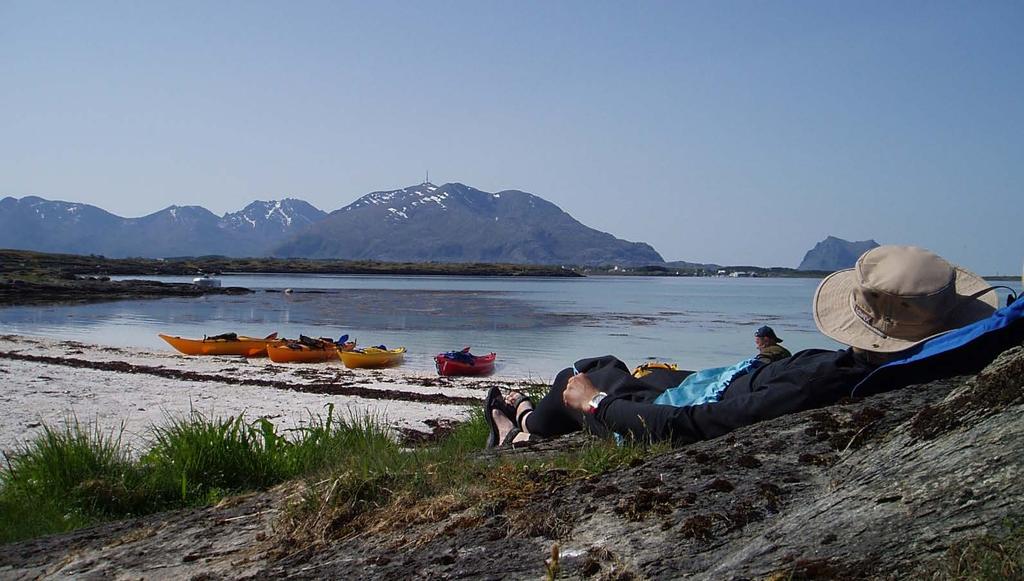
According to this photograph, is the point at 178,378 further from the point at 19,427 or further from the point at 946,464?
the point at 946,464

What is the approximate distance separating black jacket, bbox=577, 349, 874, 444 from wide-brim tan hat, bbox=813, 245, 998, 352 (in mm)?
159

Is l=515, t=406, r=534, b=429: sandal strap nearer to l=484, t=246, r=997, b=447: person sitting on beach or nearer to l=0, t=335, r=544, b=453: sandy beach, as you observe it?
l=484, t=246, r=997, b=447: person sitting on beach

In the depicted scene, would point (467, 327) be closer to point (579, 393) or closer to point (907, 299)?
point (579, 393)

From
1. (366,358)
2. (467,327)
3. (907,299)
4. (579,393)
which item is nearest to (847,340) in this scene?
(907,299)

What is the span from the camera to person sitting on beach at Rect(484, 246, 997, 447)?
355 cm

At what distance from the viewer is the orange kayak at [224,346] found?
27688 millimetres

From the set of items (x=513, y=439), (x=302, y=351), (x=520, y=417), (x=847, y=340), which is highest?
(x=847, y=340)

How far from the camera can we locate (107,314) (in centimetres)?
4575

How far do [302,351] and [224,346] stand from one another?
3.60m

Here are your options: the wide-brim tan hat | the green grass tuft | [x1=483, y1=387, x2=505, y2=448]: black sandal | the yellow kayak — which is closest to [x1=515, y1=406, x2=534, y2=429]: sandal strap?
[x1=483, y1=387, x2=505, y2=448]: black sandal

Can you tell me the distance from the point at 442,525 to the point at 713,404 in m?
1.48

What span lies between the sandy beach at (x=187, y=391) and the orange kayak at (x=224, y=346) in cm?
67

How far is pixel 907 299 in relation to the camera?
3.55 m

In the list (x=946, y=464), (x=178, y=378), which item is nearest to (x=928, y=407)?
(x=946, y=464)
